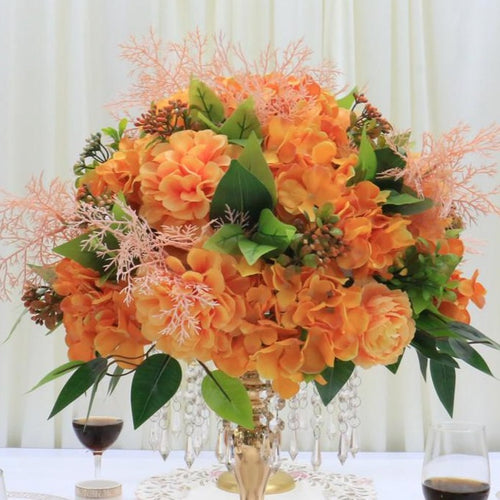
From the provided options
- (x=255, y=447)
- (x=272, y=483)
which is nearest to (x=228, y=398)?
(x=255, y=447)

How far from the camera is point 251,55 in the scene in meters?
2.37

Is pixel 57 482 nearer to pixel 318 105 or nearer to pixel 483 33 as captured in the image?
pixel 318 105

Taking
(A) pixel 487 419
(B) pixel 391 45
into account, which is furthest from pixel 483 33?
(A) pixel 487 419

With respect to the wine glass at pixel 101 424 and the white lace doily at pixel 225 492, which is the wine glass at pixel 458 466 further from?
the wine glass at pixel 101 424

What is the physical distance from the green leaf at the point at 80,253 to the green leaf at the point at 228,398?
17cm

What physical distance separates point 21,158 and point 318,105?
1632 millimetres

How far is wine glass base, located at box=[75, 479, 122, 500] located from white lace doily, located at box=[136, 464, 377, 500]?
39 mm

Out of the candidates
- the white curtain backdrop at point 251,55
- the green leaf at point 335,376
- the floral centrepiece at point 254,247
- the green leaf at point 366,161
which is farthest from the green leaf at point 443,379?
the white curtain backdrop at point 251,55

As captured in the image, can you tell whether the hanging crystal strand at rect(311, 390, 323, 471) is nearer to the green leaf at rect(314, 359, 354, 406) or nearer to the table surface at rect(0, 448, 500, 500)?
the table surface at rect(0, 448, 500, 500)

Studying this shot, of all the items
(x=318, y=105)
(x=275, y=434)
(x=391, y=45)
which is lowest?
(x=275, y=434)

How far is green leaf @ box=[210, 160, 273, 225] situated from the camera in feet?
2.61

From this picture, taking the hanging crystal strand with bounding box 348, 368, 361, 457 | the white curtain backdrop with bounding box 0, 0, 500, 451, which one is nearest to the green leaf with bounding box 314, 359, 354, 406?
the hanging crystal strand with bounding box 348, 368, 361, 457

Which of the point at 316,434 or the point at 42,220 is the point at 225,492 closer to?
the point at 316,434

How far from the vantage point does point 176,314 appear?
2.47 ft
